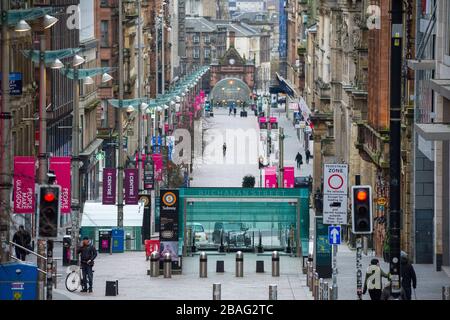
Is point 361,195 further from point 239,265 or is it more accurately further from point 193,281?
point 239,265

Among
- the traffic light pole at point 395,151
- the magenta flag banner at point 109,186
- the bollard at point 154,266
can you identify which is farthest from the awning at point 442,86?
the magenta flag banner at point 109,186

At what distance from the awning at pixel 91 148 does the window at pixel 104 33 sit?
11.2 meters

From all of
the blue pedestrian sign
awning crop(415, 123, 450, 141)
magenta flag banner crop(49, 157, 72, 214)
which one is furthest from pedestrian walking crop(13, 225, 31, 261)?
the blue pedestrian sign

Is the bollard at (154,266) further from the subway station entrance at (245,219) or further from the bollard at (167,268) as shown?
the subway station entrance at (245,219)

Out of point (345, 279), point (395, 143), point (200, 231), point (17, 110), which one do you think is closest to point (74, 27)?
point (17, 110)

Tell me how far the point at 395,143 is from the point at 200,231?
25.0 m

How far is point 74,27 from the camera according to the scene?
294ft

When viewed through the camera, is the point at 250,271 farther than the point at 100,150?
No

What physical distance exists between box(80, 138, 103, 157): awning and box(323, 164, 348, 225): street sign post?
161 feet

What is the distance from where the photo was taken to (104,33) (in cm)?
11494

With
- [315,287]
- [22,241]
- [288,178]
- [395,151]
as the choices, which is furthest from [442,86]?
[288,178]

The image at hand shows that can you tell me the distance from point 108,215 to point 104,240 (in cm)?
592
